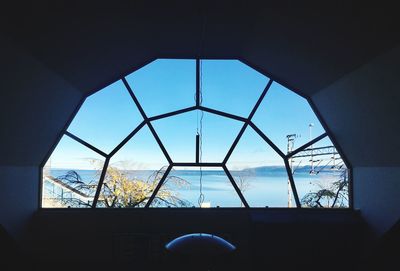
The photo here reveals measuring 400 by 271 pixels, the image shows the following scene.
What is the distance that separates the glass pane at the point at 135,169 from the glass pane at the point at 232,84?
4.53 feet

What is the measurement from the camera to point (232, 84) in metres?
6.09

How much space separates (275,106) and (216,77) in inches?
50.4

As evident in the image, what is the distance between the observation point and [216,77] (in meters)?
6.06

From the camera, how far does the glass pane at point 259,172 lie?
605cm

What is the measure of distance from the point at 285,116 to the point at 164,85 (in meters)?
2.43

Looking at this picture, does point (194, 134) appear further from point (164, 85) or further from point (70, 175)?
point (70, 175)

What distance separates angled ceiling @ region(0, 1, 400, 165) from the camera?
11.5 feet
